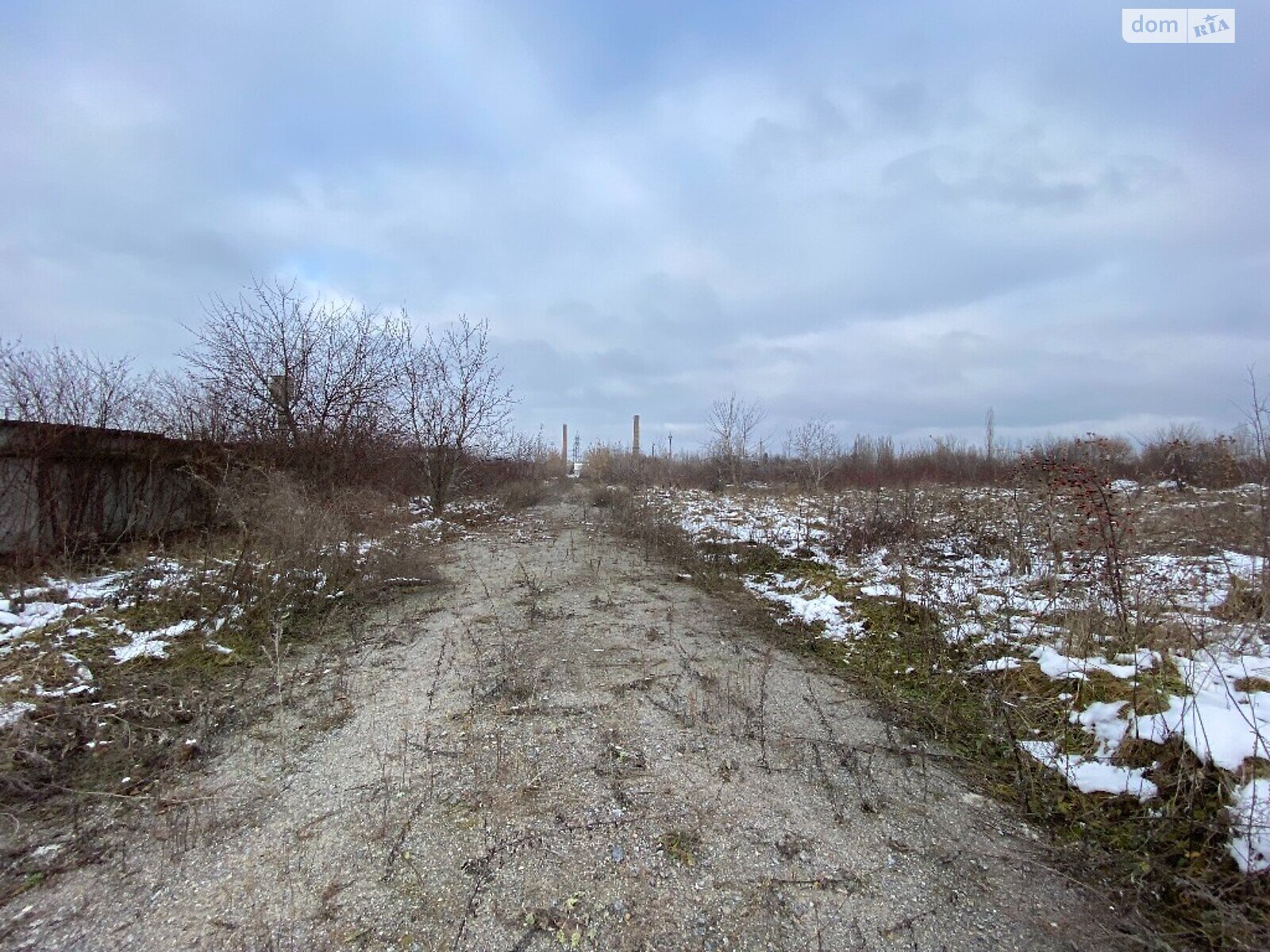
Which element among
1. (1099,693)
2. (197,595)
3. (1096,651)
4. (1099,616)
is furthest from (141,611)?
(1099,616)

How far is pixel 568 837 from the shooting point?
7.98ft

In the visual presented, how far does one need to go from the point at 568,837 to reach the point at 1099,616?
13.3 ft

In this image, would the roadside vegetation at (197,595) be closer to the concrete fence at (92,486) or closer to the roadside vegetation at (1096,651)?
the concrete fence at (92,486)

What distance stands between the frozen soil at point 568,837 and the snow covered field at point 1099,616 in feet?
2.51

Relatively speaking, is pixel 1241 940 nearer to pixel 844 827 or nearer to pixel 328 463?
pixel 844 827

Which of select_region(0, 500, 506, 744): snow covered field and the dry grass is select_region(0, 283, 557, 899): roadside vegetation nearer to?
select_region(0, 500, 506, 744): snow covered field

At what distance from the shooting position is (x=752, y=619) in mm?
5738

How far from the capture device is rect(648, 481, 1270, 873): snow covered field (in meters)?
2.62

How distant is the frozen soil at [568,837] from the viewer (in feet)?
6.52

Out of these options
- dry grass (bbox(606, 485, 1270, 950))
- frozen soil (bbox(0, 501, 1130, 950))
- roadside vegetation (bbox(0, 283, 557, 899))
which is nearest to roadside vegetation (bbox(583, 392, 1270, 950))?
dry grass (bbox(606, 485, 1270, 950))

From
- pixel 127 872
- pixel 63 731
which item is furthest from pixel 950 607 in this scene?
pixel 63 731

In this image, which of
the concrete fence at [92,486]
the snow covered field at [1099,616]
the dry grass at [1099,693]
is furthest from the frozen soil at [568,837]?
the concrete fence at [92,486]

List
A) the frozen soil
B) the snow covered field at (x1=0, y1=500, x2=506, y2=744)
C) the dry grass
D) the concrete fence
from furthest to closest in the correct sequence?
the concrete fence < the snow covered field at (x1=0, y1=500, x2=506, y2=744) < the dry grass < the frozen soil

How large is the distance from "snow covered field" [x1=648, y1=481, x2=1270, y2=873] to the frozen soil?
2.51 ft
